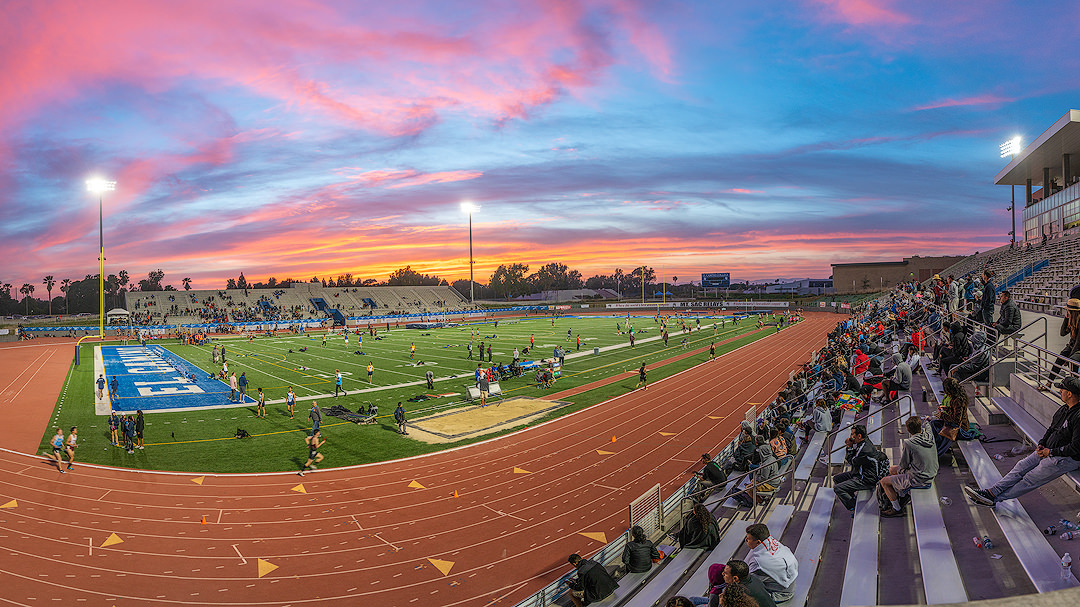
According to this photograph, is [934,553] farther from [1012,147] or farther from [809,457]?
[1012,147]

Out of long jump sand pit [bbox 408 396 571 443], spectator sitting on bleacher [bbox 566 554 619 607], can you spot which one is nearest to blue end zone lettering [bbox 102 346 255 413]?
long jump sand pit [bbox 408 396 571 443]

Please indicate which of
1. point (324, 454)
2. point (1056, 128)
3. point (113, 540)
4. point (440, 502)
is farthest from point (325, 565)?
point (1056, 128)

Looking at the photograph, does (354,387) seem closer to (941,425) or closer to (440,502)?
(440,502)

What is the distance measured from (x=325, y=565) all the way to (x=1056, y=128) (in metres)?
44.7

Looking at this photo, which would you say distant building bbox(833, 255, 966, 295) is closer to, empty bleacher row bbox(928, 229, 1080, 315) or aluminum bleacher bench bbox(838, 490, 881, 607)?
empty bleacher row bbox(928, 229, 1080, 315)

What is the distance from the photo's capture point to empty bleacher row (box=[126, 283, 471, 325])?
8600 centimetres

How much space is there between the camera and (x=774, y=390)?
2802 cm

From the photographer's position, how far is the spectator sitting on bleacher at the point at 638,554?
29.8 ft

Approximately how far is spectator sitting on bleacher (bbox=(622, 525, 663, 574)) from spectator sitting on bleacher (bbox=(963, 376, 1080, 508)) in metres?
4.75

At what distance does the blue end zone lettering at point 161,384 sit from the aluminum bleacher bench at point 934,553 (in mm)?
27681

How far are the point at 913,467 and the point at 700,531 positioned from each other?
3.31 m

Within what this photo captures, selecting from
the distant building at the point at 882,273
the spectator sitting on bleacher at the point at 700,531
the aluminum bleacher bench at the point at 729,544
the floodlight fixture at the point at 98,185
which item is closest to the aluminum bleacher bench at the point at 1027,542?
the aluminum bleacher bench at the point at 729,544

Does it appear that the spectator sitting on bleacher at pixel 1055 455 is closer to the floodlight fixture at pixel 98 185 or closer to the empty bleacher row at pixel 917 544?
the empty bleacher row at pixel 917 544

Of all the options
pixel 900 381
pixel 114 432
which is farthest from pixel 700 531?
pixel 114 432
